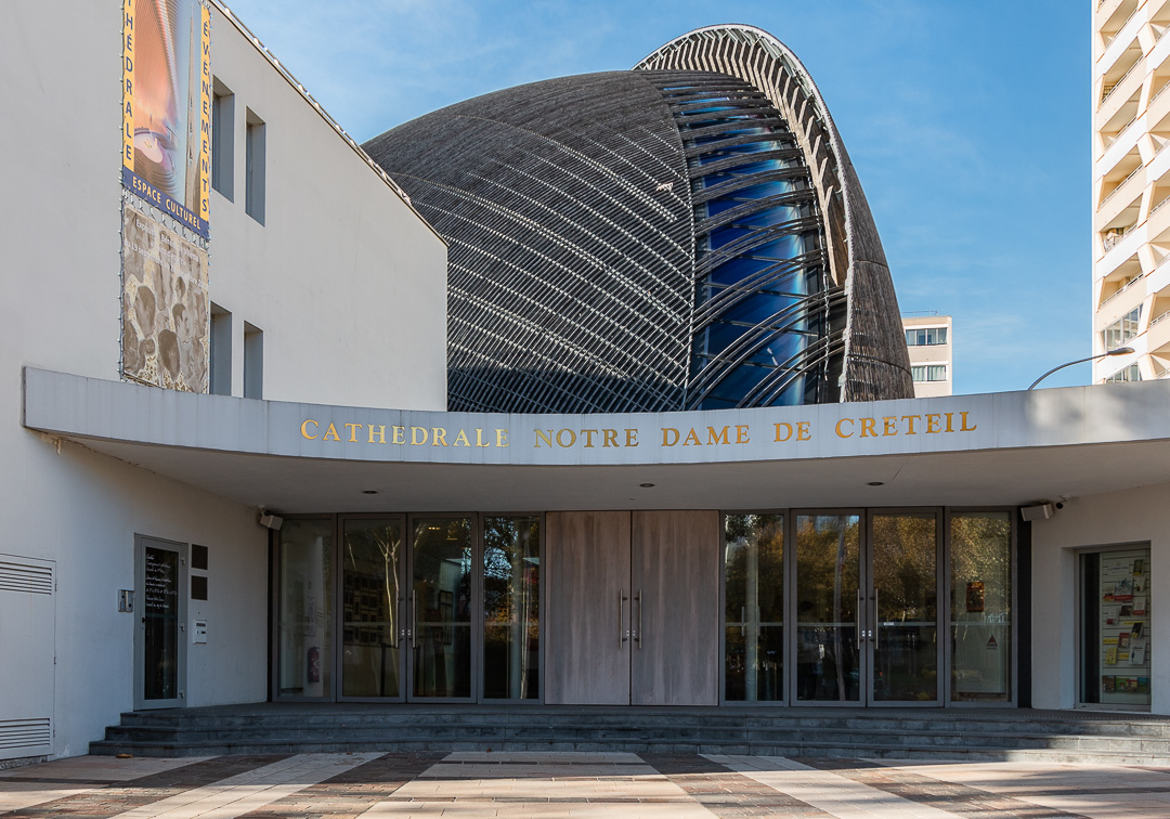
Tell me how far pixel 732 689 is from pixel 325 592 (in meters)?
5.91

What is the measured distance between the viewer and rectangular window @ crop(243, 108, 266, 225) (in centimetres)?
1689

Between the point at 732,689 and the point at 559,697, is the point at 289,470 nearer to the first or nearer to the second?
the point at 559,697

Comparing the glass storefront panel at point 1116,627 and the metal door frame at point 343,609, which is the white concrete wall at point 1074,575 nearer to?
the glass storefront panel at point 1116,627

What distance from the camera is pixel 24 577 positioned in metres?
11.5

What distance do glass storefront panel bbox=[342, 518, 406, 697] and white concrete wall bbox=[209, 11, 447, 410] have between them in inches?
91.0

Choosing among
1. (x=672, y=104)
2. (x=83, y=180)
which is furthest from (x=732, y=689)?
(x=672, y=104)

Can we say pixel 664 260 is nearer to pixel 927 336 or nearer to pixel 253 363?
pixel 253 363

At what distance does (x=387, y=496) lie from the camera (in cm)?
1597

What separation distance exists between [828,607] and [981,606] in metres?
2.10

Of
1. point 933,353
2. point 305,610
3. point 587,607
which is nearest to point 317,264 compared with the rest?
point 305,610

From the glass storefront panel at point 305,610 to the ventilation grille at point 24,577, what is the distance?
5.93 meters

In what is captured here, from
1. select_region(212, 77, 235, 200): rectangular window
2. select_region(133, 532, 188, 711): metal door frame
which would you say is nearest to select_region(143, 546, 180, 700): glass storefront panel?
select_region(133, 532, 188, 711): metal door frame

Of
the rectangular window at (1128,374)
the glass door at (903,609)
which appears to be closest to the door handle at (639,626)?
the glass door at (903,609)

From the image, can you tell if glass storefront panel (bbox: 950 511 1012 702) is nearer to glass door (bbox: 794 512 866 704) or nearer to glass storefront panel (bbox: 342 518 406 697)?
glass door (bbox: 794 512 866 704)
